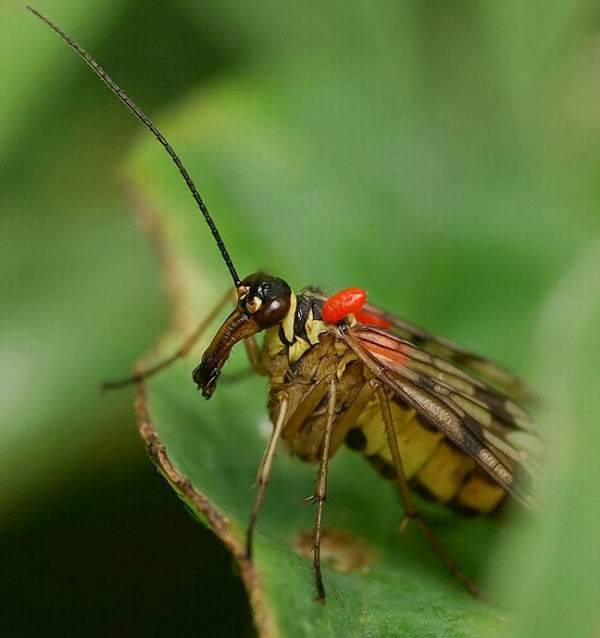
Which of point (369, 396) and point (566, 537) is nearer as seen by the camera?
point (566, 537)

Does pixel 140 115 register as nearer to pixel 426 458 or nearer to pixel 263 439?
pixel 263 439

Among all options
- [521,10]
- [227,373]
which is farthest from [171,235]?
[521,10]

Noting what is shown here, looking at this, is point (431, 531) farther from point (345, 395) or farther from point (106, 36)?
point (106, 36)

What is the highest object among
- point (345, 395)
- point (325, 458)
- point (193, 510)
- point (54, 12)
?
point (54, 12)

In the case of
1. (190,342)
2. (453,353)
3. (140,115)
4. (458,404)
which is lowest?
(190,342)

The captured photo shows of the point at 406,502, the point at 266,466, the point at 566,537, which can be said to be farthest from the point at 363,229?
the point at 566,537

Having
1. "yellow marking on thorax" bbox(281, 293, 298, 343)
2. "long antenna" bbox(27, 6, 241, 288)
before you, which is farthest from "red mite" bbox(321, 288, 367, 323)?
"long antenna" bbox(27, 6, 241, 288)

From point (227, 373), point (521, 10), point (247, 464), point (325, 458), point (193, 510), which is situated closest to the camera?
point (193, 510)

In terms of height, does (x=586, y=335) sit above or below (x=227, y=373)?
above
